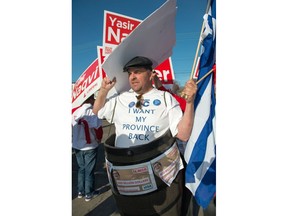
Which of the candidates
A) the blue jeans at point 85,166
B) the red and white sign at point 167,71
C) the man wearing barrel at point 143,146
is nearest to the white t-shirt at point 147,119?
the man wearing barrel at point 143,146

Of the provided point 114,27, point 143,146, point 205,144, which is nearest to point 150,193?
point 143,146

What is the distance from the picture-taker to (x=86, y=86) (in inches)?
48.5

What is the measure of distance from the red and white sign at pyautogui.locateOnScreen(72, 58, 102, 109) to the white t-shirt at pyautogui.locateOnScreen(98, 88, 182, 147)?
30 cm

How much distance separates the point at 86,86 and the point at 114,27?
1.08 ft

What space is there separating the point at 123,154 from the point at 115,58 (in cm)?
37

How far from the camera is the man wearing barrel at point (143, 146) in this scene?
0.91 metres

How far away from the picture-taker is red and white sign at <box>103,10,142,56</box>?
1.20 metres

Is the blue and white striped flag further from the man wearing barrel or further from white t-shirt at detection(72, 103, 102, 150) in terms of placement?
white t-shirt at detection(72, 103, 102, 150)

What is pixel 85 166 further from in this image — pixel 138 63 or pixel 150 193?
pixel 138 63

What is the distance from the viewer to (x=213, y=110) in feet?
3.48
